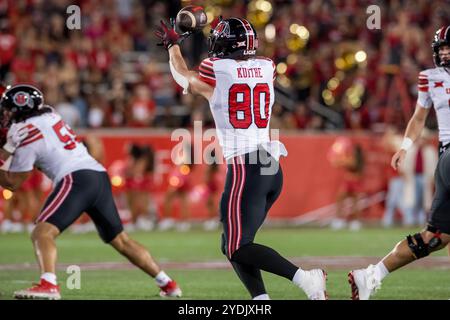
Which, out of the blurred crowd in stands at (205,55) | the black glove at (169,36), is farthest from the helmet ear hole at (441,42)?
the blurred crowd in stands at (205,55)

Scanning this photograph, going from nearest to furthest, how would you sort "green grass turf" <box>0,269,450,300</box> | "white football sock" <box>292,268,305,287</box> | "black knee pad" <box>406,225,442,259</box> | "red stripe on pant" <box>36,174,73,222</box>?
"white football sock" <box>292,268,305,287</box>
"black knee pad" <box>406,225,442,259</box>
"red stripe on pant" <box>36,174,73,222</box>
"green grass turf" <box>0,269,450,300</box>

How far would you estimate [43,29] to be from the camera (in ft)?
61.0

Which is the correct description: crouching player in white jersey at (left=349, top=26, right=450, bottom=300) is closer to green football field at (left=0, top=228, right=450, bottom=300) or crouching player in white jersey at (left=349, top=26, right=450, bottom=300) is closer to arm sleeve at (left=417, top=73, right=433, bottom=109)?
arm sleeve at (left=417, top=73, right=433, bottom=109)

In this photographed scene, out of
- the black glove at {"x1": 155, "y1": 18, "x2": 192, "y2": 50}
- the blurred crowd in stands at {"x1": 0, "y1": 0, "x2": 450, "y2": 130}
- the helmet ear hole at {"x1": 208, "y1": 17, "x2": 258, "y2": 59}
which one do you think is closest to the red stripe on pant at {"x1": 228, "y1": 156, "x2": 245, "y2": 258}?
the helmet ear hole at {"x1": 208, "y1": 17, "x2": 258, "y2": 59}

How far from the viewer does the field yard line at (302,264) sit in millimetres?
10172

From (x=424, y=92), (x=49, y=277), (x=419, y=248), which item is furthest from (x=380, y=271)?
(x=49, y=277)

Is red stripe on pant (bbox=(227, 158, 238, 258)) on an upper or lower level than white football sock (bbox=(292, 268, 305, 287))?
upper

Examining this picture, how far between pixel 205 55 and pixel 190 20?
1154cm

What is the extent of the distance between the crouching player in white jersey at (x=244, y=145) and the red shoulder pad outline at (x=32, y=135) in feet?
4.23

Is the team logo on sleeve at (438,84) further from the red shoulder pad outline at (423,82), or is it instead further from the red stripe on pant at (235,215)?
the red stripe on pant at (235,215)

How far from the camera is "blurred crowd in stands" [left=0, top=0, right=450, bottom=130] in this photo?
17.7m

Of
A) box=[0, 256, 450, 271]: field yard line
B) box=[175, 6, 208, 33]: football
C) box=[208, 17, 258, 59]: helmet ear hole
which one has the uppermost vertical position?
box=[175, 6, 208, 33]: football

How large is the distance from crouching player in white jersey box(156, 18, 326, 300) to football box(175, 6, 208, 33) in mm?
239

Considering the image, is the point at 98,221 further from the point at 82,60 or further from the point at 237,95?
the point at 82,60
